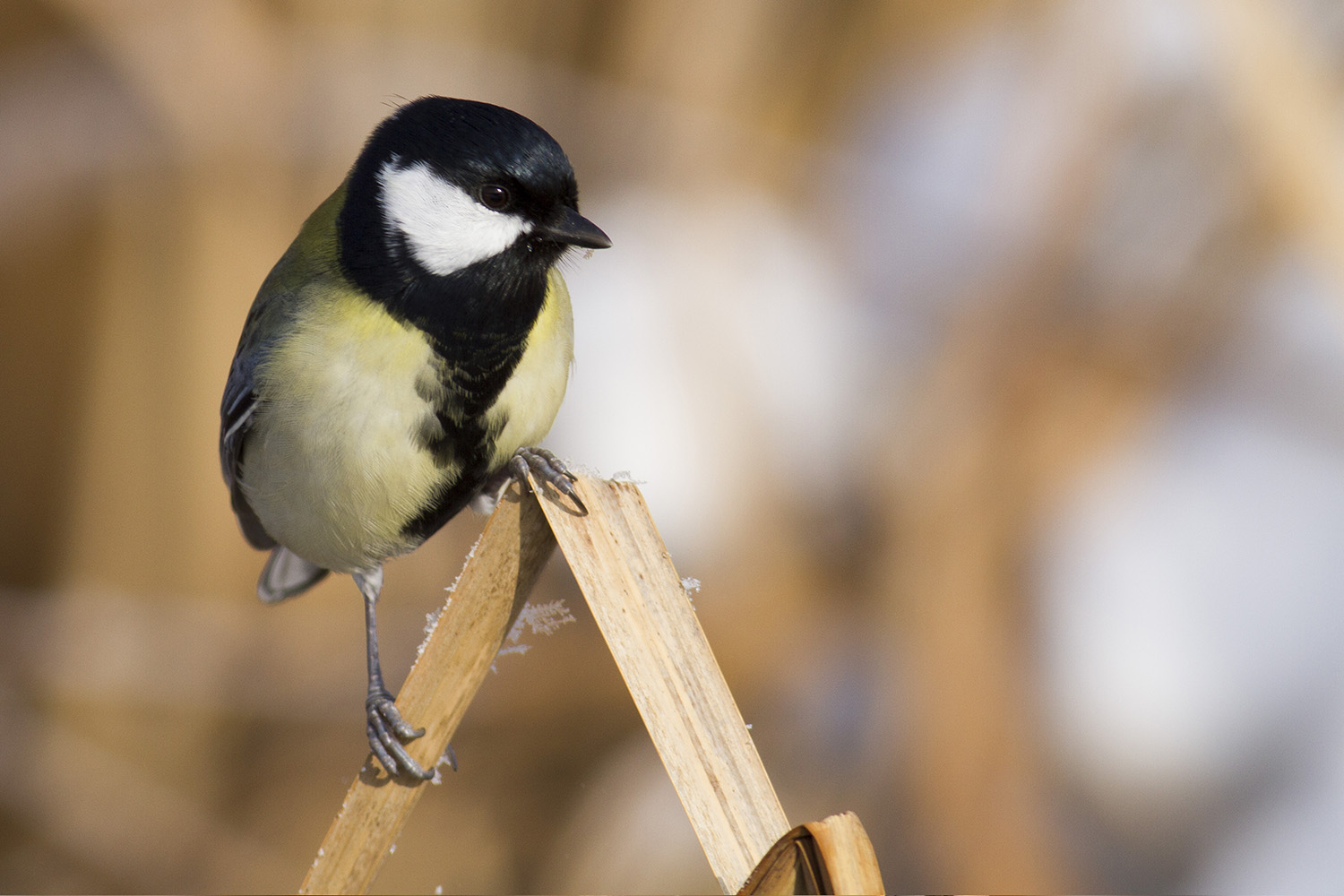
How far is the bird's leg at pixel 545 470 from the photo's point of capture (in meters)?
0.57

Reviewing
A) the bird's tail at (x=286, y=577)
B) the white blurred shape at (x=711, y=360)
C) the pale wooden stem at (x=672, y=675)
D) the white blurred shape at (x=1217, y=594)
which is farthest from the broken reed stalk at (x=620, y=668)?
the white blurred shape at (x=1217, y=594)

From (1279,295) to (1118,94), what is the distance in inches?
18.1

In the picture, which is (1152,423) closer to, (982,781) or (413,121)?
(982,781)

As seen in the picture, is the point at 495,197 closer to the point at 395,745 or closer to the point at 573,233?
the point at 573,233

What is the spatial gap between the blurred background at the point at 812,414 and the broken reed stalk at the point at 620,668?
1.09 meters

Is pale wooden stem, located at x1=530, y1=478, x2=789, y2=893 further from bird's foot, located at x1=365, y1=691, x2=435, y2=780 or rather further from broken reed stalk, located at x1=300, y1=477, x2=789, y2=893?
bird's foot, located at x1=365, y1=691, x2=435, y2=780

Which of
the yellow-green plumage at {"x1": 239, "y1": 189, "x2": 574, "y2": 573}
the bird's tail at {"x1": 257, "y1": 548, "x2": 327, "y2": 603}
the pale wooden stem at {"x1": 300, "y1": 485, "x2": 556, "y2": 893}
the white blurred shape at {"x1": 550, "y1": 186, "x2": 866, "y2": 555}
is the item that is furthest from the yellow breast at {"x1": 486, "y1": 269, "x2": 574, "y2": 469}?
the white blurred shape at {"x1": 550, "y1": 186, "x2": 866, "y2": 555}

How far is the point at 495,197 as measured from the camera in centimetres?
74

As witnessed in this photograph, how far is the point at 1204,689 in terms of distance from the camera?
72.9 inches

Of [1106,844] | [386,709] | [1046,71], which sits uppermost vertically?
[1046,71]

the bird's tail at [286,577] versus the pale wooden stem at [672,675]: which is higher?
the pale wooden stem at [672,675]

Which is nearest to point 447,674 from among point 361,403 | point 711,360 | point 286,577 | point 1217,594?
point 361,403

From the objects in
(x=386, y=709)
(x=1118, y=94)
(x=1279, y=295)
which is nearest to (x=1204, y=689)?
(x=1279, y=295)

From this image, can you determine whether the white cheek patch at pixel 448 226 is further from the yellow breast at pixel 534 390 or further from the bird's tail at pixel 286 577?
the bird's tail at pixel 286 577
